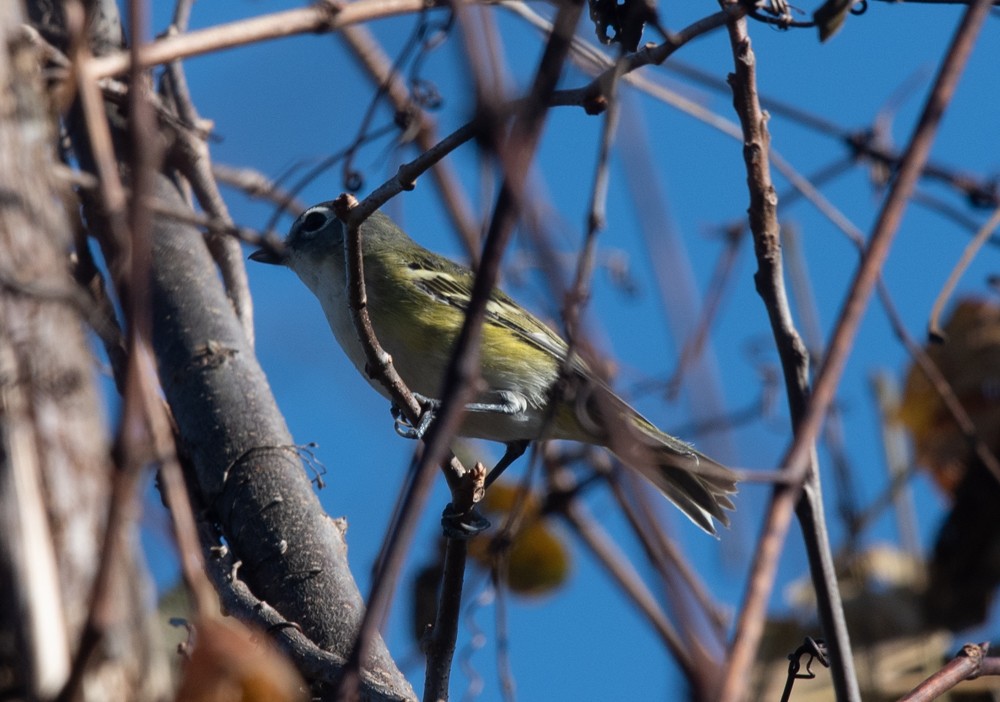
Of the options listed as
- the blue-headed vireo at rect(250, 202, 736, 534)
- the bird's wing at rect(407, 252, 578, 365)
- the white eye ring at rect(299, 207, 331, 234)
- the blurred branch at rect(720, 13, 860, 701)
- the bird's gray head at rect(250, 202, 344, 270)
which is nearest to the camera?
the blurred branch at rect(720, 13, 860, 701)

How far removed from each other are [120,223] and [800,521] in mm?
1167

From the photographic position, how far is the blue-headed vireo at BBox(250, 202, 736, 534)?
414 centimetres

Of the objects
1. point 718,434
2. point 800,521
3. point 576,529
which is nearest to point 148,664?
point 718,434

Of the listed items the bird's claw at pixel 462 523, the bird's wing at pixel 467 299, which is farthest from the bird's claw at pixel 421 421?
the bird's wing at pixel 467 299

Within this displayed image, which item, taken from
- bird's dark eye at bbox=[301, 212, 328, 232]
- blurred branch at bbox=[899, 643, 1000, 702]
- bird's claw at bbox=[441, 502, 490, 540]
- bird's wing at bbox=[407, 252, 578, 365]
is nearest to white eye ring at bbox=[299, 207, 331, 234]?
bird's dark eye at bbox=[301, 212, 328, 232]

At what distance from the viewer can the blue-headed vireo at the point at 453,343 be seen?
4145 mm

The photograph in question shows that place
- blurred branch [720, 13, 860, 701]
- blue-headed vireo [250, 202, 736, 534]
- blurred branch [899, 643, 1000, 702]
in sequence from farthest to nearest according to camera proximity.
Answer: blue-headed vireo [250, 202, 736, 534] < blurred branch [899, 643, 1000, 702] < blurred branch [720, 13, 860, 701]

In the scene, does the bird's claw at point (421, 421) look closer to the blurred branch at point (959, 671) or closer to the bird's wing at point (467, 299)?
the bird's wing at point (467, 299)

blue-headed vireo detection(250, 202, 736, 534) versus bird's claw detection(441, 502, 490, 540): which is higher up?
blue-headed vireo detection(250, 202, 736, 534)

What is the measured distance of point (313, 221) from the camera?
15.9ft

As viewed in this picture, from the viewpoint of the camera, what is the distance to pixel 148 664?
3.70 feet

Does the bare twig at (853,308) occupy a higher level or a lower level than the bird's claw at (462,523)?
lower

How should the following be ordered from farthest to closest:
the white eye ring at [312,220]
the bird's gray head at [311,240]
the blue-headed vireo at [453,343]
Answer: the white eye ring at [312,220], the bird's gray head at [311,240], the blue-headed vireo at [453,343]

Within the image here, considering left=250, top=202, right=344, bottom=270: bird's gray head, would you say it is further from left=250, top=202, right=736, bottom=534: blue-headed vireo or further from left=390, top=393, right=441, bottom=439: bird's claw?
left=390, top=393, right=441, bottom=439: bird's claw
